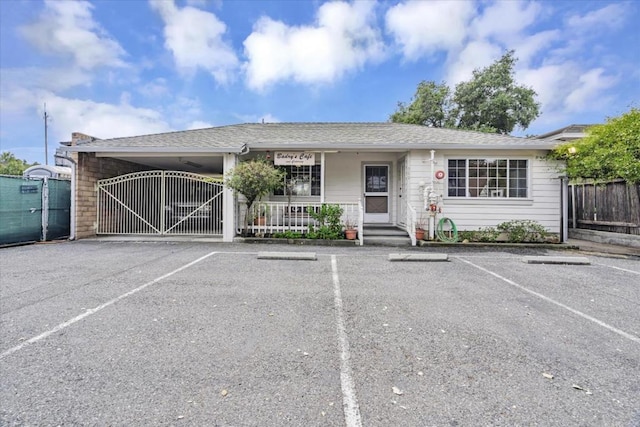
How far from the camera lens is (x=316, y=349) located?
8.89 ft

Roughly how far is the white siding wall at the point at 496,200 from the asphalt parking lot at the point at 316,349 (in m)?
3.92

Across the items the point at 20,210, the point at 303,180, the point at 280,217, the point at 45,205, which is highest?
the point at 303,180

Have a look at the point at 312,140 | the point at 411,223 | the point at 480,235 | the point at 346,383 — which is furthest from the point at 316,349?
the point at 480,235

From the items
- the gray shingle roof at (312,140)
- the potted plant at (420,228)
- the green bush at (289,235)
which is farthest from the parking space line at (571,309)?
the green bush at (289,235)

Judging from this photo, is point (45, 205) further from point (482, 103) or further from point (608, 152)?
point (482, 103)

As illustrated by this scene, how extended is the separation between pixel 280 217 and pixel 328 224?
160 cm

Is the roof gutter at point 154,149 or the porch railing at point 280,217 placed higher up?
the roof gutter at point 154,149

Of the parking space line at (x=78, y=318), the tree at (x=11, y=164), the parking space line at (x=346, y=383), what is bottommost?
the parking space line at (x=346, y=383)

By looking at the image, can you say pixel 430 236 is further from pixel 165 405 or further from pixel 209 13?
pixel 209 13

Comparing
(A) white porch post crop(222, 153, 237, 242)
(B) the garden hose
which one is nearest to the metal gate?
(A) white porch post crop(222, 153, 237, 242)

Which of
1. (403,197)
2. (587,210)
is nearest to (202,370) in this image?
(403,197)

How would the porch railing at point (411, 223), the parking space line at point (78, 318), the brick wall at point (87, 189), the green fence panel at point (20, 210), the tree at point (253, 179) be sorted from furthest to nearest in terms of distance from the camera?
1. the brick wall at point (87, 189)
2. the porch railing at point (411, 223)
3. the tree at point (253, 179)
4. the green fence panel at point (20, 210)
5. the parking space line at point (78, 318)

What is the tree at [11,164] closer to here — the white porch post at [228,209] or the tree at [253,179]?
the white porch post at [228,209]

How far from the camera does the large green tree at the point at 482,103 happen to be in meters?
22.4
